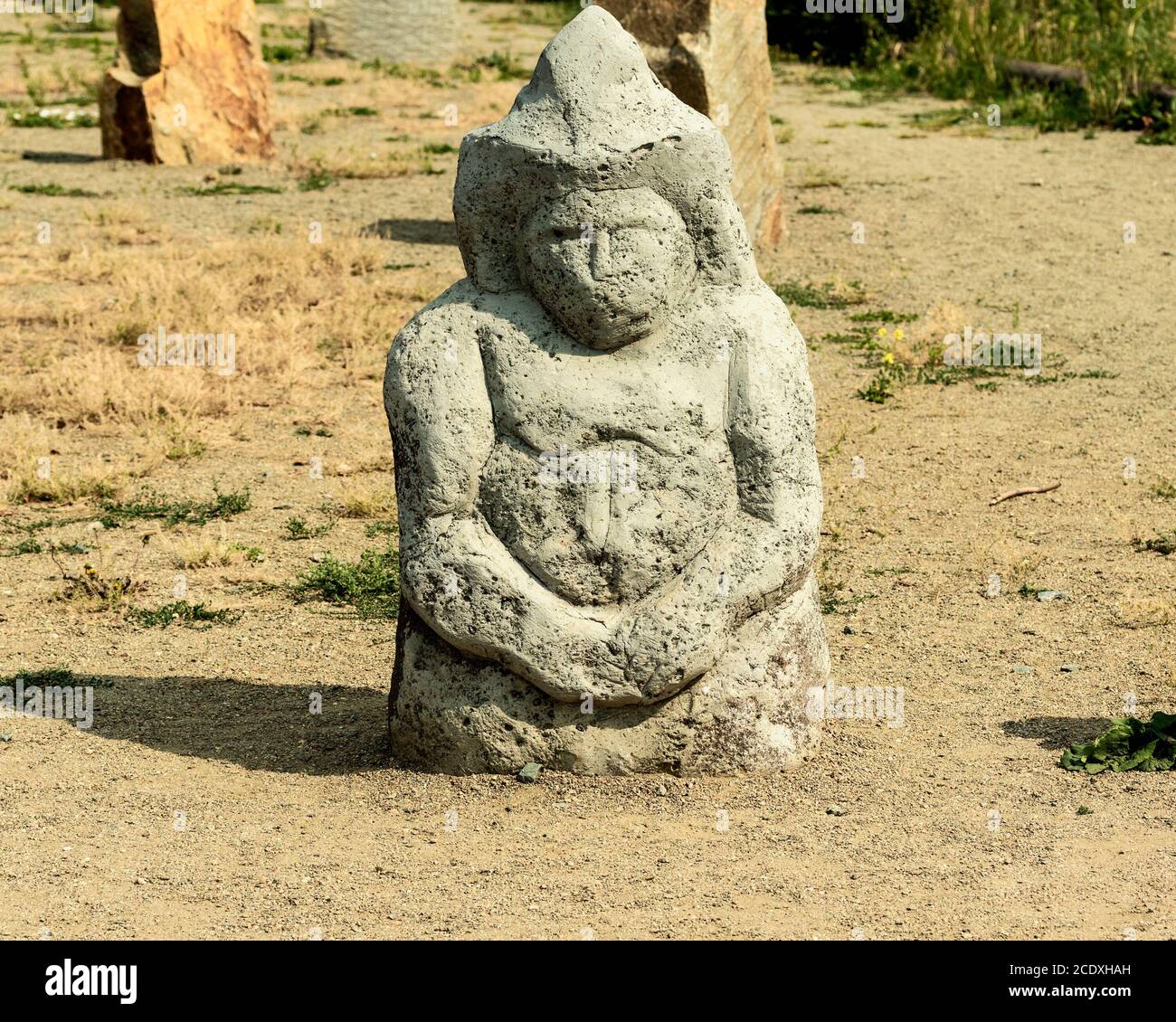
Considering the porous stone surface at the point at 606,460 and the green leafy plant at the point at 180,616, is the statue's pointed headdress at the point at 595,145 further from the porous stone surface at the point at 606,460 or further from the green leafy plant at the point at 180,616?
the green leafy plant at the point at 180,616

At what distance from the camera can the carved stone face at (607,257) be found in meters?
4.76

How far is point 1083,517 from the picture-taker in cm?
752

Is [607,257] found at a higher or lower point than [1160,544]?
higher

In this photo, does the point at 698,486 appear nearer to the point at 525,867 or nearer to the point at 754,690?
the point at 754,690

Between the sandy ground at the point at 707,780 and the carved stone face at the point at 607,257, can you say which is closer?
the sandy ground at the point at 707,780

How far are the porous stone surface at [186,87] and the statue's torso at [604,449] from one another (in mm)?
9833

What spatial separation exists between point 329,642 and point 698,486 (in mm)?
2045

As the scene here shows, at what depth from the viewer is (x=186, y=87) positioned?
46.1 ft
